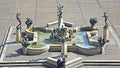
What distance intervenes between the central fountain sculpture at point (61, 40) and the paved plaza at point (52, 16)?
546 millimetres

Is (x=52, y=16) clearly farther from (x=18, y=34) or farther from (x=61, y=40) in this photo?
(x=61, y=40)

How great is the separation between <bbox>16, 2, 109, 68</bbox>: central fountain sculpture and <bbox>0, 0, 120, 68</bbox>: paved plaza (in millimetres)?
546

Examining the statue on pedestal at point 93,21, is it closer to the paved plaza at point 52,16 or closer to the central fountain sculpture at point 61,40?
the central fountain sculpture at point 61,40

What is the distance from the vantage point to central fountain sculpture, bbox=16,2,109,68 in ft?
95.5

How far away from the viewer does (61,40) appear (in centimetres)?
2911

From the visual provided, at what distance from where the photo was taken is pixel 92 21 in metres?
33.4

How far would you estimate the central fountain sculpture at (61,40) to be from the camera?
95.5 ft

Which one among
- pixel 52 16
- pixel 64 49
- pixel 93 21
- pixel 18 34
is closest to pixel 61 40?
pixel 64 49

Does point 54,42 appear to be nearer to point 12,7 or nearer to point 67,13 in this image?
point 67,13

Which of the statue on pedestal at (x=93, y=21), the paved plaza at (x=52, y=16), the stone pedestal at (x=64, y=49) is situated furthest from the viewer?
the statue on pedestal at (x=93, y=21)

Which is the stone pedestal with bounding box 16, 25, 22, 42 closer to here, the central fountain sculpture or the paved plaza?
the central fountain sculpture

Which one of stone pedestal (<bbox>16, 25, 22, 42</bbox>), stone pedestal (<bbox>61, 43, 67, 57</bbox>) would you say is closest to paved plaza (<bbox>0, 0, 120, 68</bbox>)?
stone pedestal (<bbox>16, 25, 22, 42</bbox>)

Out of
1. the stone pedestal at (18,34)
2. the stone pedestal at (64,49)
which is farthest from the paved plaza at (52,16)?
the stone pedestal at (64,49)

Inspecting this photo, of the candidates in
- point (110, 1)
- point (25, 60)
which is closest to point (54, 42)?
point (25, 60)
